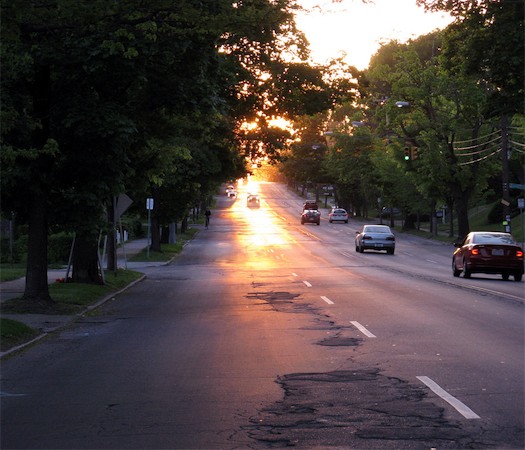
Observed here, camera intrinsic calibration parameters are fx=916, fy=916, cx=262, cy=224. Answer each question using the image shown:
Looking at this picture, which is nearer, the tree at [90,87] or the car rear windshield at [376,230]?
the tree at [90,87]

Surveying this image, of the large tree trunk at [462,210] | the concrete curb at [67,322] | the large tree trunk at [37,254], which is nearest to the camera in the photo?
the concrete curb at [67,322]

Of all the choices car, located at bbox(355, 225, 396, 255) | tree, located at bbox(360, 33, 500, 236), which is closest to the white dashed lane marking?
car, located at bbox(355, 225, 396, 255)

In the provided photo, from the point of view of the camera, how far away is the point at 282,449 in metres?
7.15

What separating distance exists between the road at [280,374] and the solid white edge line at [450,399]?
2cm

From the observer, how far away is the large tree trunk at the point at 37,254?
19928 mm

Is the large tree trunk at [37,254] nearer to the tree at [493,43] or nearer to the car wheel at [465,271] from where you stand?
the car wheel at [465,271]

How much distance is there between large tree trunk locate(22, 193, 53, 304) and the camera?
19.9 m

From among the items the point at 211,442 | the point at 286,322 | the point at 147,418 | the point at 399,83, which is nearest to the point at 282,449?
the point at 211,442

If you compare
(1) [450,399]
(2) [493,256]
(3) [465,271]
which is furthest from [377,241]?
(1) [450,399]

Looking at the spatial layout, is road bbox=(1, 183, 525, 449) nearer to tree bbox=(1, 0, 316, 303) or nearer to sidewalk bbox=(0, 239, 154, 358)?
sidewalk bbox=(0, 239, 154, 358)

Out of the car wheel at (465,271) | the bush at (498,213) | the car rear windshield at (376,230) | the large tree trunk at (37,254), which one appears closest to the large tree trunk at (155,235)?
the car rear windshield at (376,230)

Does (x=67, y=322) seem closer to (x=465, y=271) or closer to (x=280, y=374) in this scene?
(x=280, y=374)

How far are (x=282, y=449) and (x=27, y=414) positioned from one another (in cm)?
291

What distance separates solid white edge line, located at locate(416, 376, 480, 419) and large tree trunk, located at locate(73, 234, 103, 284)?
16970 mm
